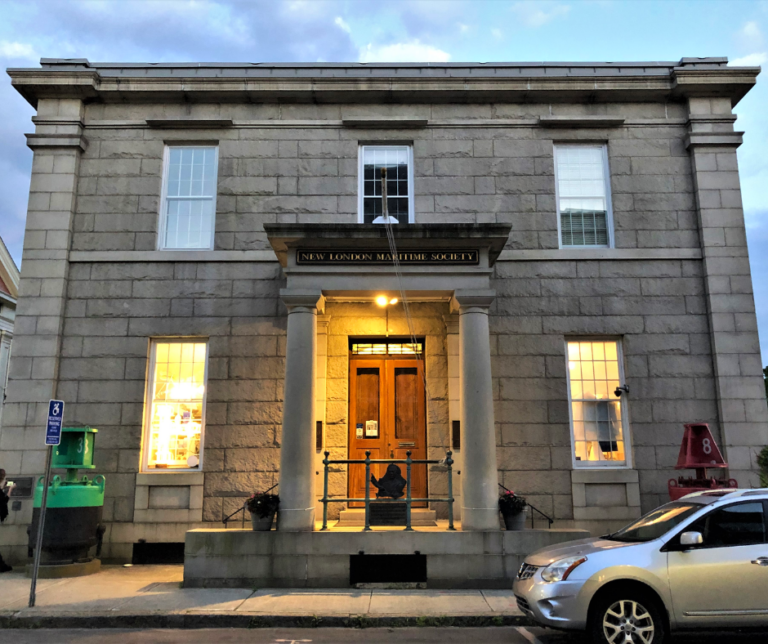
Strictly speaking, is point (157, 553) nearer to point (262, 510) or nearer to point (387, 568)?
point (262, 510)

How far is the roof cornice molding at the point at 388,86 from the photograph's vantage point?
1307 centimetres

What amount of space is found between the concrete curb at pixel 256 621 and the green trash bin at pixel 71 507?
2384 millimetres

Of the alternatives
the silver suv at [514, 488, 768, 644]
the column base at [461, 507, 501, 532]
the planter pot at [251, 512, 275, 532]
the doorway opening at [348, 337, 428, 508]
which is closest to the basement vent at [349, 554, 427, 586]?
the column base at [461, 507, 501, 532]

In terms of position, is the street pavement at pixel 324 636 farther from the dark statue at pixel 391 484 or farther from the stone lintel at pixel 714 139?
the stone lintel at pixel 714 139

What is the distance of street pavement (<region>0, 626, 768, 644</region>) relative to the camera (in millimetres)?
7461

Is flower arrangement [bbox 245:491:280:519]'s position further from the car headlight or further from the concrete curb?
the car headlight

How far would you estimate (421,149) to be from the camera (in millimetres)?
13250

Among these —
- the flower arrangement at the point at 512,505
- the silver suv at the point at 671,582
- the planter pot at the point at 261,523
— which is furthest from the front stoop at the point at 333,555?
the silver suv at the point at 671,582

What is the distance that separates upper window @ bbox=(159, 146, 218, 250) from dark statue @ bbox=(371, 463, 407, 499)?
5859 mm

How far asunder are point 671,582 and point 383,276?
644 cm

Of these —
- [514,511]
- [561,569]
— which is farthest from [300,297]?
[561,569]

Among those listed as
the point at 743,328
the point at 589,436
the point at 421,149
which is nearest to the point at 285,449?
the point at 589,436

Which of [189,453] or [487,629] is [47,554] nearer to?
[189,453]

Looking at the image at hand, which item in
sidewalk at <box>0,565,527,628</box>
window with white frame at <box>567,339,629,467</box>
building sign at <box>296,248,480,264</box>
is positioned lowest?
sidewalk at <box>0,565,527,628</box>
